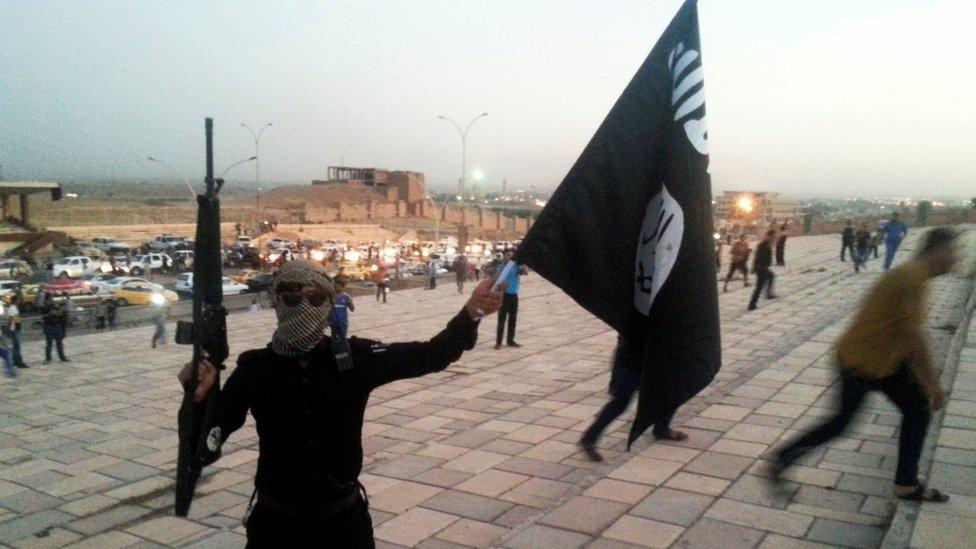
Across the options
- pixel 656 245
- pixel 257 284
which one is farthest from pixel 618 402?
pixel 257 284

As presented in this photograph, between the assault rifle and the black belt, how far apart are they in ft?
0.65

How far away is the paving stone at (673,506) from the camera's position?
4.11m

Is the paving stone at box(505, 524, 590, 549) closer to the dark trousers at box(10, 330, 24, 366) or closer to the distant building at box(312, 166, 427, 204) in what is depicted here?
the dark trousers at box(10, 330, 24, 366)

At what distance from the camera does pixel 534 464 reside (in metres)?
5.41

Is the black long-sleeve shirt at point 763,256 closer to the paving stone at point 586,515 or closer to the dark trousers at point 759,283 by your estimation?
the dark trousers at point 759,283

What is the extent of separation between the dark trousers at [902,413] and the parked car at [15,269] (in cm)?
3062

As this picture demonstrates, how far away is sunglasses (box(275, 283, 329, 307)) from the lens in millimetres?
2037

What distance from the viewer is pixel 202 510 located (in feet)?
15.8

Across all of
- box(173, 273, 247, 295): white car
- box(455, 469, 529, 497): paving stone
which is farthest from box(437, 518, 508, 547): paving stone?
box(173, 273, 247, 295): white car

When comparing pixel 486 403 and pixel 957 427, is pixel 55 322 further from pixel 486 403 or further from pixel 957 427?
pixel 957 427

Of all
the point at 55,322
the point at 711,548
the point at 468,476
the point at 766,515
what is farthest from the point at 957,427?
the point at 55,322

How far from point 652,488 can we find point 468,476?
50.6 inches

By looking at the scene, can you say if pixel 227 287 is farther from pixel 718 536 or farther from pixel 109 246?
pixel 718 536

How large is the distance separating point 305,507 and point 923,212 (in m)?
35.7
